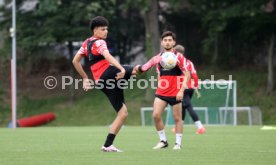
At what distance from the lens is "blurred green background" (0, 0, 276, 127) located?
3497 centimetres

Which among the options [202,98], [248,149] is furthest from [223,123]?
[248,149]

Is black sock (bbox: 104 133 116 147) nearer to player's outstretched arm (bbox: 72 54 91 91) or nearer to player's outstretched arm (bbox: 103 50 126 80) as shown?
player's outstretched arm (bbox: 72 54 91 91)

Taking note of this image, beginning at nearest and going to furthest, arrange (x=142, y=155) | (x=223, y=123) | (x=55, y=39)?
(x=142, y=155), (x=223, y=123), (x=55, y=39)

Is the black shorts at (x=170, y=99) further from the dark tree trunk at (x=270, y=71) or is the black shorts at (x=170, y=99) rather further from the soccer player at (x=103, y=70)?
the dark tree trunk at (x=270, y=71)

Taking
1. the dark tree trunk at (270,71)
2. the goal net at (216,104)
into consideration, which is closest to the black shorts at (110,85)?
the goal net at (216,104)

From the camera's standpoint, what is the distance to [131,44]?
131 ft

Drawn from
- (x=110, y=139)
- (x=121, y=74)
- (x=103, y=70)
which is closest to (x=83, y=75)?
(x=103, y=70)

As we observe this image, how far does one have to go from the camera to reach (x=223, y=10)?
35031 mm

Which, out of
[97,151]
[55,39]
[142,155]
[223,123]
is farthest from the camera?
[55,39]

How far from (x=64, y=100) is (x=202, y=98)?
1122 cm

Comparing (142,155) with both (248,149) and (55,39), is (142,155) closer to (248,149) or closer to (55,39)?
(248,149)

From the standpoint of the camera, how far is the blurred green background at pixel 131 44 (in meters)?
35.0

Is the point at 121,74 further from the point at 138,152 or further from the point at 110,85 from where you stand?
the point at 138,152

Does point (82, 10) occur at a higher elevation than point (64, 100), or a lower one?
higher
